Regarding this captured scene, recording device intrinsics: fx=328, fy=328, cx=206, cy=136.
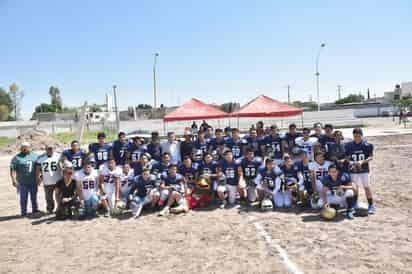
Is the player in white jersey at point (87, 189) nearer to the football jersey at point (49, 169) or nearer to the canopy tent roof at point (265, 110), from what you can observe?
the football jersey at point (49, 169)

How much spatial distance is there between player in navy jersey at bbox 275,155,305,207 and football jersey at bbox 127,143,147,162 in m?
3.46

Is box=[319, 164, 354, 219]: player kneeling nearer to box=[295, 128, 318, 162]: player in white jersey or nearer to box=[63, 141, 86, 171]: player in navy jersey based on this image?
box=[295, 128, 318, 162]: player in white jersey

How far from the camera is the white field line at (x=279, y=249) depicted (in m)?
4.50

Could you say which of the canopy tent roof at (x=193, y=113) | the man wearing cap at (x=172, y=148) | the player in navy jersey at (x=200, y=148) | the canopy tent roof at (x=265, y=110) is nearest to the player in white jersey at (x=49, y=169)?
the man wearing cap at (x=172, y=148)

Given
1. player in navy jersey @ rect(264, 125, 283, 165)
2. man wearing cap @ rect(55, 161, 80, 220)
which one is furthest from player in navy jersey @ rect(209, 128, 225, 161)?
man wearing cap @ rect(55, 161, 80, 220)

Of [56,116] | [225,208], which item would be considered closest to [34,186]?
[225,208]

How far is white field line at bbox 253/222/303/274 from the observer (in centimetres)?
450

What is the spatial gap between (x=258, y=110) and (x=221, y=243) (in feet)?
32.6

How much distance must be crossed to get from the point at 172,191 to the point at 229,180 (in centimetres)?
140

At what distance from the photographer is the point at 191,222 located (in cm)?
675

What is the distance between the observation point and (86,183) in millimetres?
7359

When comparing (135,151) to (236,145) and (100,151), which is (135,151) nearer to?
(100,151)

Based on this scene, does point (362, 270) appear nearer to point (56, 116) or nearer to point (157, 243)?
point (157, 243)

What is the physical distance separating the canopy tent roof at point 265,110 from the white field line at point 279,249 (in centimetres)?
875
